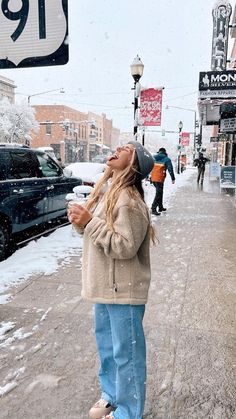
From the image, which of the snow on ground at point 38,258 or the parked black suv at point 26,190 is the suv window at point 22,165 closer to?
the parked black suv at point 26,190

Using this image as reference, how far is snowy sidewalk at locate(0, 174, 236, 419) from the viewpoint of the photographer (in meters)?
2.59

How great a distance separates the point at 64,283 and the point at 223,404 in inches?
106

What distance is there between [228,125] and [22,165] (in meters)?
10.5

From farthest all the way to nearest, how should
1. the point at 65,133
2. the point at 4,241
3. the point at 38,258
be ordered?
the point at 65,133 → the point at 38,258 → the point at 4,241

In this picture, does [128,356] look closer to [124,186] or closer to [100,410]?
[100,410]

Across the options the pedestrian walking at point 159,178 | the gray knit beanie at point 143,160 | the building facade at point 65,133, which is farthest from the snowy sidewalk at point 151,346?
the building facade at point 65,133

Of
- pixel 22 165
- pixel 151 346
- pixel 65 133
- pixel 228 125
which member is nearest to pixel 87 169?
pixel 22 165

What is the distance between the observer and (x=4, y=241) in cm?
571

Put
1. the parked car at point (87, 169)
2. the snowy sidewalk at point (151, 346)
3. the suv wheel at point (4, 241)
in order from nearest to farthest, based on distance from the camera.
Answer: the snowy sidewalk at point (151, 346) < the suv wheel at point (4, 241) < the parked car at point (87, 169)

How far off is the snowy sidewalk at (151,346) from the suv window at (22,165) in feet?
5.54

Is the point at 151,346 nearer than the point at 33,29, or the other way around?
the point at 33,29

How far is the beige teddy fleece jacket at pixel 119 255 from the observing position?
198cm

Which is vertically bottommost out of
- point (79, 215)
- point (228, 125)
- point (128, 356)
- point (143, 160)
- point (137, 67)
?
point (128, 356)

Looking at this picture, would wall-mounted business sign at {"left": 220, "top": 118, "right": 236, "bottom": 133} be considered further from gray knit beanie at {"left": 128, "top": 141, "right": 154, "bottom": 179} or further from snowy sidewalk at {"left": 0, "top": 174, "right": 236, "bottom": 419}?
gray knit beanie at {"left": 128, "top": 141, "right": 154, "bottom": 179}
